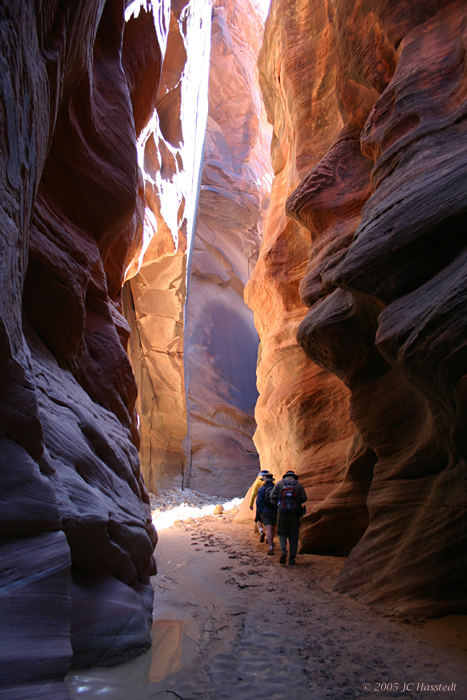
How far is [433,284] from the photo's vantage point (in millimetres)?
4062

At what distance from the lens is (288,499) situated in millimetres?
6820

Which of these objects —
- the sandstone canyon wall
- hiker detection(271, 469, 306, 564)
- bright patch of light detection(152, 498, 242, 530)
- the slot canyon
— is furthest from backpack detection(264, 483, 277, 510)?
the sandstone canyon wall

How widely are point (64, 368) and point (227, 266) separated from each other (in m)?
20.6

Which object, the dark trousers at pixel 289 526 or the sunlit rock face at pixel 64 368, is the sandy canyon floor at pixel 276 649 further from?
the dark trousers at pixel 289 526

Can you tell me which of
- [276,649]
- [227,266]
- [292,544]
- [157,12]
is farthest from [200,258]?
[276,649]

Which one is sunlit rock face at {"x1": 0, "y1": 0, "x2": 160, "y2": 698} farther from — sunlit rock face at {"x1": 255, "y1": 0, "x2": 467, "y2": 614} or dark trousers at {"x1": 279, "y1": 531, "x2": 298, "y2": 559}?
sunlit rock face at {"x1": 255, "y1": 0, "x2": 467, "y2": 614}

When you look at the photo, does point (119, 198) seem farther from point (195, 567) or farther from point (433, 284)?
point (195, 567)

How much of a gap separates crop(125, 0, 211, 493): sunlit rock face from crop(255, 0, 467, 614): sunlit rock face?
4002 millimetres

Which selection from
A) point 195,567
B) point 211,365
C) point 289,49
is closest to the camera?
point 195,567

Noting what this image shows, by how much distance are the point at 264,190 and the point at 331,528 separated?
2543 centimetres

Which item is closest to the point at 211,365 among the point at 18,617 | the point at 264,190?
the point at 264,190

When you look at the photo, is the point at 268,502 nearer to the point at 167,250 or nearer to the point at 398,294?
the point at 398,294

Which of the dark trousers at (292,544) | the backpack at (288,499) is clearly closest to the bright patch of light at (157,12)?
the backpack at (288,499)

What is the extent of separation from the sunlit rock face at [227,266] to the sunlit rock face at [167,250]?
1.58 metres
